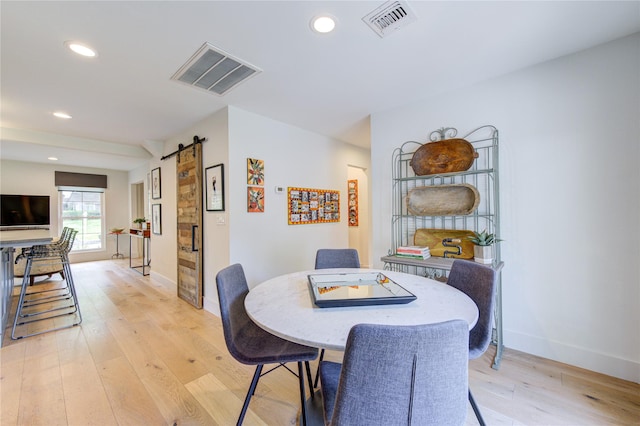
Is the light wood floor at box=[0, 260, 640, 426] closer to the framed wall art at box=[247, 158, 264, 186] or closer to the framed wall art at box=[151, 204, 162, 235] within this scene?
the framed wall art at box=[247, 158, 264, 186]

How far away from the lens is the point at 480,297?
1495mm

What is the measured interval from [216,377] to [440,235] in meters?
2.26

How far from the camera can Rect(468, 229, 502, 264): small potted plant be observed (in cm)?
207

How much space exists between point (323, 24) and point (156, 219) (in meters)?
4.28

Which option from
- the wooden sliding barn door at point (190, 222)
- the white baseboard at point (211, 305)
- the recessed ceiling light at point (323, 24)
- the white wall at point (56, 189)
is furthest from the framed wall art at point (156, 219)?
the recessed ceiling light at point (323, 24)

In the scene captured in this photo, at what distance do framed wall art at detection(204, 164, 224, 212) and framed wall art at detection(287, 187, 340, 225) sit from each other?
34.6 inches

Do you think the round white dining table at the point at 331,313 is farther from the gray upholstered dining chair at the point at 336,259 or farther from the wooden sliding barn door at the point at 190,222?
the wooden sliding barn door at the point at 190,222

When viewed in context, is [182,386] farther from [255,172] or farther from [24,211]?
[24,211]

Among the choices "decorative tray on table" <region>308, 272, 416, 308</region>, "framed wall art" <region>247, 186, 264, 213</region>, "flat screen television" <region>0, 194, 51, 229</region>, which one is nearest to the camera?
"decorative tray on table" <region>308, 272, 416, 308</region>

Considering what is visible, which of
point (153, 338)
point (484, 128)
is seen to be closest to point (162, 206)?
point (153, 338)

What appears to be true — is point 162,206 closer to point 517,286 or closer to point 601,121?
point 517,286

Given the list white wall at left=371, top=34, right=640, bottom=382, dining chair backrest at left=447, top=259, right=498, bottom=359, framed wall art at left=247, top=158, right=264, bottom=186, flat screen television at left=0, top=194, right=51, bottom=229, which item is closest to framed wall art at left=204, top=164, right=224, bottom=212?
framed wall art at left=247, top=158, right=264, bottom=186

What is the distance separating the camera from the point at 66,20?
61.6 inches

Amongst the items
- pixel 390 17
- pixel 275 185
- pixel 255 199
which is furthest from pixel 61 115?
pixel 390 17
